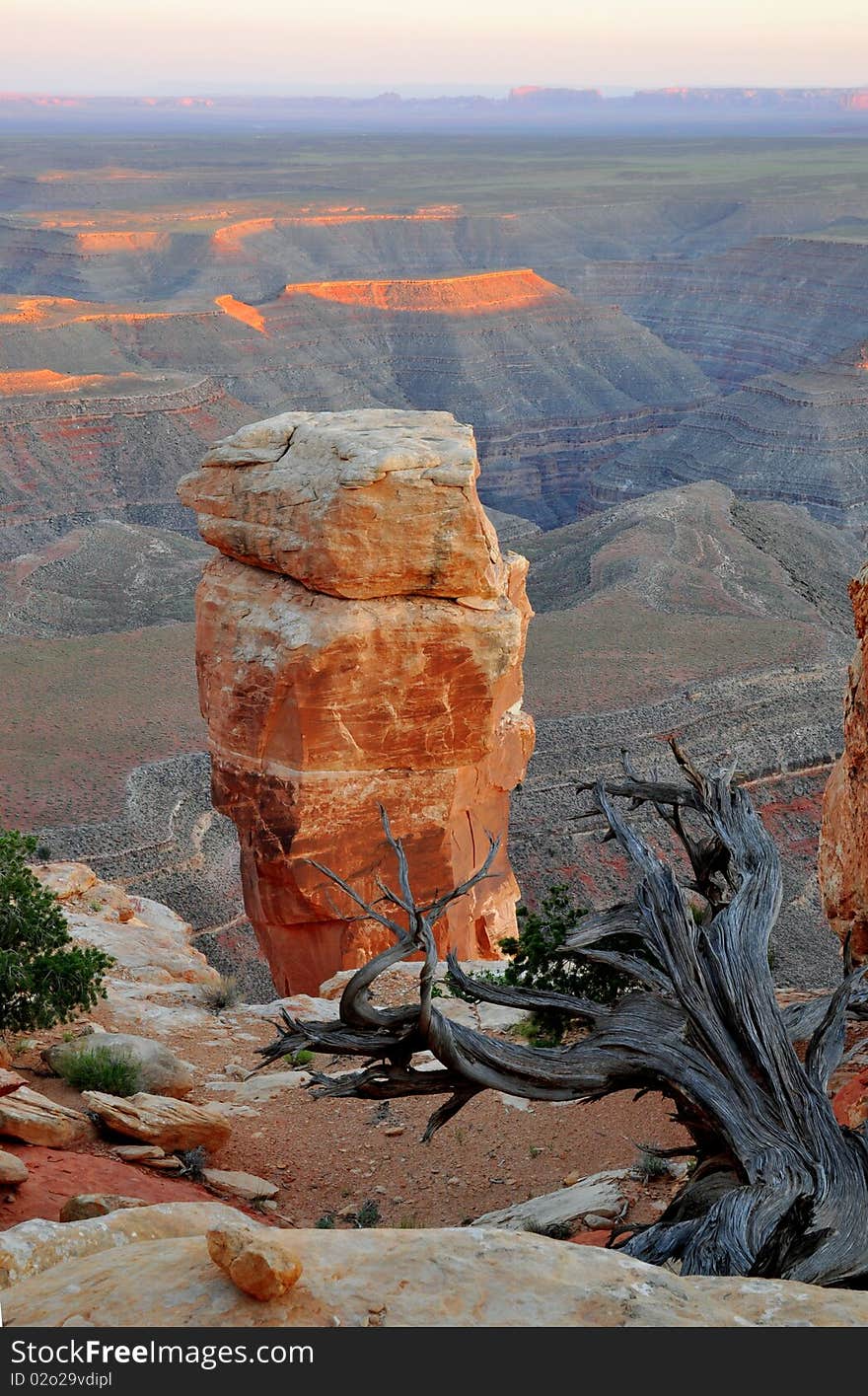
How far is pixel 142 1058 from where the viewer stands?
14.6 m

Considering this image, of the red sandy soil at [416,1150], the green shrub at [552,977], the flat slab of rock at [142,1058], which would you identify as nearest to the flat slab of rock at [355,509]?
the green shrub at [552,977]

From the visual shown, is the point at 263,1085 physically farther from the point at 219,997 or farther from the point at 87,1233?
the point at 87,1233

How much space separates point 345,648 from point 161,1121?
7885 millimetres

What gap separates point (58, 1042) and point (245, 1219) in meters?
6.35

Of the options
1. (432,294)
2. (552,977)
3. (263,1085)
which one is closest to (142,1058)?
(263,1085)

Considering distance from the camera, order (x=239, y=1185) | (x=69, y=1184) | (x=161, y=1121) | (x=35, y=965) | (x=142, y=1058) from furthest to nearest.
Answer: (x=35, y=965) < (x=142, y=1058) < (x=161, y=1121) < (x=239, y=1185) < (x=69, y=1184)

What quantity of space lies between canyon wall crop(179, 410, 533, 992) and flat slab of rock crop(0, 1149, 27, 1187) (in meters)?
9.45

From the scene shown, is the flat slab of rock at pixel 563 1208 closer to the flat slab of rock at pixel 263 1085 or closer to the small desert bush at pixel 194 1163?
the small desert bush at pixel 194 1163

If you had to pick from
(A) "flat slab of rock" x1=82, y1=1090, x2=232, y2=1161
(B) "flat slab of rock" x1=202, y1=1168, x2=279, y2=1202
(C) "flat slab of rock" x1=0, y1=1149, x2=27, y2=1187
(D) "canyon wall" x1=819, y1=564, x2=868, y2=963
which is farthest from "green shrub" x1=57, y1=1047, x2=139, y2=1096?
(D) "canyon wall" x1=819, y1=564, x2=868, y2=963

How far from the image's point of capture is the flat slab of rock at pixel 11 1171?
10438mm

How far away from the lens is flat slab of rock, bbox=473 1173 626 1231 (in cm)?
1091

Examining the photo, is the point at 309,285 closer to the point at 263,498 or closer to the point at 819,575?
the point at 819,575

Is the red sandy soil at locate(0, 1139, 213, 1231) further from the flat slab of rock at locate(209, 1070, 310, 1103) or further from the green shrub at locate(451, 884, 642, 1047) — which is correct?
the green shrub at locate(451, 884, 642, 1047)

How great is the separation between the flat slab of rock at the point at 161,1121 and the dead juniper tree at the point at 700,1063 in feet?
9.37
